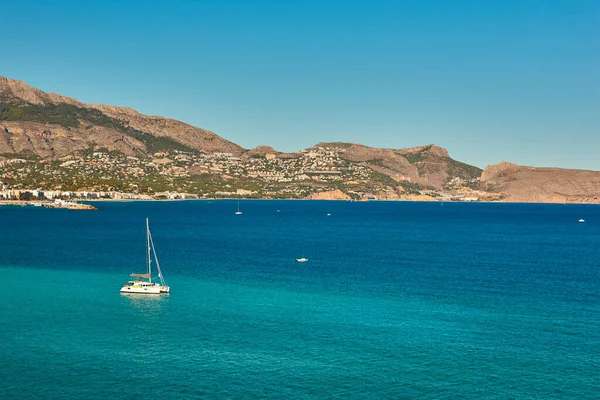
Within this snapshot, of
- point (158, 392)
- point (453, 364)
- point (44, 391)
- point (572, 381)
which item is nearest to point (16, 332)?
point (44, 391)

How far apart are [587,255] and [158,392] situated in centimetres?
10209

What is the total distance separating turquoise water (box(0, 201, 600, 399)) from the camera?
40.8 meters

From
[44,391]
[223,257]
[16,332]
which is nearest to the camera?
[44,391]

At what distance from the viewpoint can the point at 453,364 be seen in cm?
4456

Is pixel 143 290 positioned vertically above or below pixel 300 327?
above

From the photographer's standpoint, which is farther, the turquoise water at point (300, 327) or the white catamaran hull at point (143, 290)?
the white catamaran hull at point (143, 290)

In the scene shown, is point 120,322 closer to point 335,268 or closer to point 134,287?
point 134,287

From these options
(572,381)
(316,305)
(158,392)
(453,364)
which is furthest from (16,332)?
(572,381)

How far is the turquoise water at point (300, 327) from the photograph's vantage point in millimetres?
40781

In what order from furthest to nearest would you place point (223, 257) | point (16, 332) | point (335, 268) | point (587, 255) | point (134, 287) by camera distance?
point (587, 255) < point (223, 257) < point (335, 268) < point (134, 287) < point (16, 332)

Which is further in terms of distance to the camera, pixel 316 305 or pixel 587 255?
pixel 587 255

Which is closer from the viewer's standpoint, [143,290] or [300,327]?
[300,327]

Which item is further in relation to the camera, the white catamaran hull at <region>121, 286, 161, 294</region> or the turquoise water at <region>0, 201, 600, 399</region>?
the white catamaran hull at <region>121, 286, 161, 294</region>

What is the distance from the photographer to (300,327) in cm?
5422
